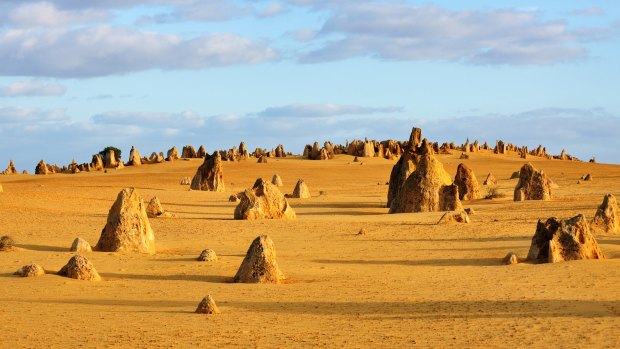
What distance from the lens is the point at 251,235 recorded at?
24.6 metres

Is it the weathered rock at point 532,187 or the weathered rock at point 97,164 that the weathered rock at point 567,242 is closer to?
the weathered rock at point 532,187

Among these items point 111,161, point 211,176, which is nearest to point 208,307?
point 211,176

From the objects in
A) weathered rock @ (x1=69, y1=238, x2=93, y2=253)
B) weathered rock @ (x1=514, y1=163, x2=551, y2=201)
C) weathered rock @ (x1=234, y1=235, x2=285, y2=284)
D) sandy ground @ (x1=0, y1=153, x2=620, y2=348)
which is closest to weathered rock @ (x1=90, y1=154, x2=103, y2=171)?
sandy ground @ (x1=0, y1=153, x2=620, y2=348)

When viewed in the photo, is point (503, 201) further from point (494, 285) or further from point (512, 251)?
point (494, 285)

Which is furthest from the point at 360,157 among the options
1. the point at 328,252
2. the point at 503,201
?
the point at 328,252

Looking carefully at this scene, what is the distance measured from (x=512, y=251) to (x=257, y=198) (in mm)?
8799

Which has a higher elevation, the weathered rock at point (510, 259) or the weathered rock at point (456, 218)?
the weathered rock at point (456, 218)

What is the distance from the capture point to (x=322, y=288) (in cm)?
1669

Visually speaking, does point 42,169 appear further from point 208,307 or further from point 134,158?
point 208,307

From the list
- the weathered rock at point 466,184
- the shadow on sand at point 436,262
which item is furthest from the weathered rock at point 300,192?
the shadow on sand at point 436,262

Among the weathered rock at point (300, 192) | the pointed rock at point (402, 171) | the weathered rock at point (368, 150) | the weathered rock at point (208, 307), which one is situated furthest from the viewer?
the weathered rock at point (368, 150)

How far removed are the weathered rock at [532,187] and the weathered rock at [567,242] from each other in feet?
47.9

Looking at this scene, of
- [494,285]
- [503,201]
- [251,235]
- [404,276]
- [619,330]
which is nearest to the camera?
[619,330]

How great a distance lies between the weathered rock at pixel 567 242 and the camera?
19.2 meters
